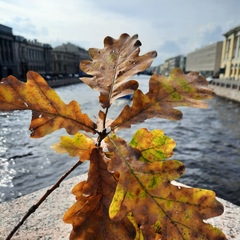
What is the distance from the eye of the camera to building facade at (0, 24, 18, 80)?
176 ft

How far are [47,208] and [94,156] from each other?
85.1 inches

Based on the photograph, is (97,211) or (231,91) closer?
(97,211)

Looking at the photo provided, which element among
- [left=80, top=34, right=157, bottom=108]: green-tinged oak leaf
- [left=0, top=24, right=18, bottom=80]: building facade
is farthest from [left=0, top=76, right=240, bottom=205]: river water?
[left=0, top=24, right=18, bottom=80]: building facade

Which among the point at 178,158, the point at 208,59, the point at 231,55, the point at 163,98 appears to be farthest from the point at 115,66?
the point at 208,59

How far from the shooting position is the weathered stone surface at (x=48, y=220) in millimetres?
2243

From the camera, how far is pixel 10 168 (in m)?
9.91

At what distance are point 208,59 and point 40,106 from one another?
10441 centimetres

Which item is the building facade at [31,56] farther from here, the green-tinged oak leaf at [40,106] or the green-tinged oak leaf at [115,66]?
the green-tinged oak leaf at [40,106]

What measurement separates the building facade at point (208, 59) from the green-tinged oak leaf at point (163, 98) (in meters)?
86.2

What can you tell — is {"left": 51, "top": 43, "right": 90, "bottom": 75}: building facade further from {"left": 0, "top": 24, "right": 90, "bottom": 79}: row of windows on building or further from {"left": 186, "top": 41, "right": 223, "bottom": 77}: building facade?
{"left": 186, "top": 41, "right": 223, "bottom": 77}: building facade

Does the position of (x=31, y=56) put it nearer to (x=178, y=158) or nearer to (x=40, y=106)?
(x=178, y=158)

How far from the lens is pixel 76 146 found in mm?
894

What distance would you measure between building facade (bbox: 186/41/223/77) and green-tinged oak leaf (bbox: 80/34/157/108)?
3389 inches

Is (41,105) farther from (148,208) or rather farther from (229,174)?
(229,174)
